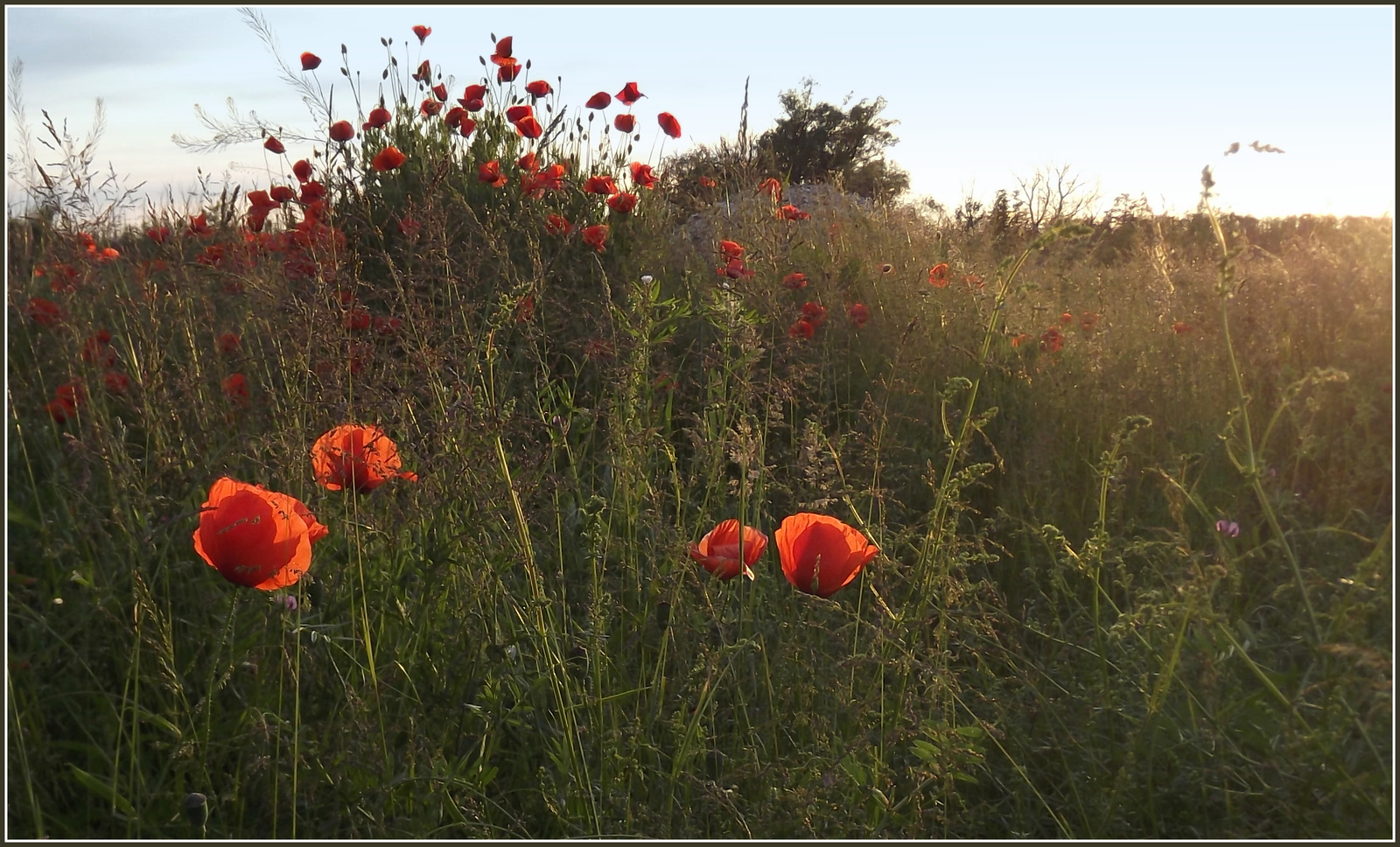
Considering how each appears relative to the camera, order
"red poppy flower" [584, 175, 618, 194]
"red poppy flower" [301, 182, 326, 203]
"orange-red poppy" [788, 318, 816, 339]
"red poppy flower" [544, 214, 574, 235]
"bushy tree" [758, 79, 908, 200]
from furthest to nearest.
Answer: "bushy tree" [758, 79, 908, 200]
"red poppy flower" [584, 175, 618, 194]
"red poppy flower" [544, 214, 574, 235]
"red poppy flower" [301, 182, 326, 203]
"orange-red poppy" [788, 318, 816, 339]

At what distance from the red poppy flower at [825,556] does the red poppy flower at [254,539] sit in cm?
66

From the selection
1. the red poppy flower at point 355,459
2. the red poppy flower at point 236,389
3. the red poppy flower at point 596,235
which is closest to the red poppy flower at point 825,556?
the red poppy flower at point 355,459

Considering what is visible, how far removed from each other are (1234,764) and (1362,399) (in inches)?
44.8

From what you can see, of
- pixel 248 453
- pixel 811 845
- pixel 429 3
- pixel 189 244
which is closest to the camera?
pixel 811 845

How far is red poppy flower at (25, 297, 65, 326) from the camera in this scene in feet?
6.75

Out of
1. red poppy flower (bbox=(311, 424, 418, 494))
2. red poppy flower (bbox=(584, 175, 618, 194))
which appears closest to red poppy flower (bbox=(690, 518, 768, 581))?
red poppy flower (bbox=(311, 424, 418, 494))

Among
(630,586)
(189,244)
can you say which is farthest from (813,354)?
(189,244)

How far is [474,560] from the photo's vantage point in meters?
1.39

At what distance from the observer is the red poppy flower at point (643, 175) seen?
11.0 feet

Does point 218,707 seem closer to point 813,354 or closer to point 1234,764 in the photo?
point 1234,764

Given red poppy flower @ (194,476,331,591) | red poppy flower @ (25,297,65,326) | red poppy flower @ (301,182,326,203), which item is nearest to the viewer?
red poppy flower @ (194,476,331,591)

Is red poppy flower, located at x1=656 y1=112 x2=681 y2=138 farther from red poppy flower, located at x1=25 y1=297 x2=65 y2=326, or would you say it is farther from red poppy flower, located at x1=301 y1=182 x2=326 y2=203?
red poppy flower, located at x1=25 y1=297 x2=65 y2=326

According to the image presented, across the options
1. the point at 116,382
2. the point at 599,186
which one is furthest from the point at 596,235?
the point at 116,382

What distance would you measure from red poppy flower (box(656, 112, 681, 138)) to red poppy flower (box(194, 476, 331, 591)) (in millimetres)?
2637
